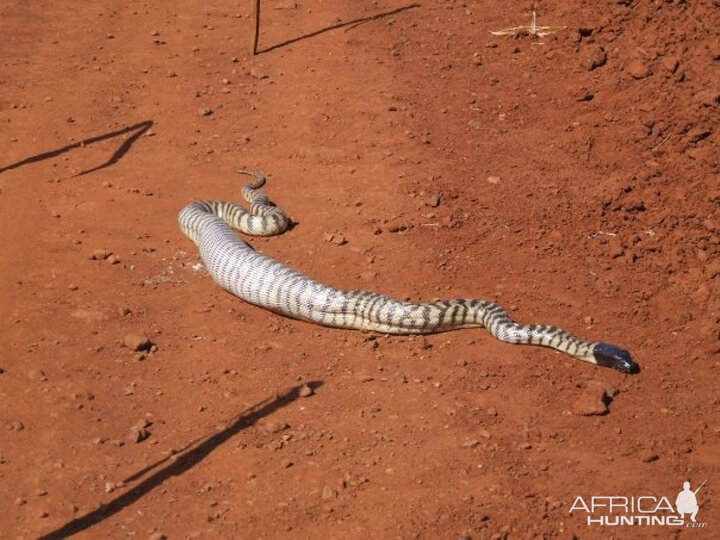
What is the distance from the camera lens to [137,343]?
930 cm

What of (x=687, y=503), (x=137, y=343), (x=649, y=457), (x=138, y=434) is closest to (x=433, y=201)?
(x=137, y=343)

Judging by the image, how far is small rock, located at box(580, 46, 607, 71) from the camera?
13844 mm

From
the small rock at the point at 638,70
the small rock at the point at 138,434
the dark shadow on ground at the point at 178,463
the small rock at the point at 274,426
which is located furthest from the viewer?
the small rock at the point at 638,70

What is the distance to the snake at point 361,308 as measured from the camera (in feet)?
31.1

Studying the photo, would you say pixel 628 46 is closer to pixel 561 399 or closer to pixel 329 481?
pixel 561 399

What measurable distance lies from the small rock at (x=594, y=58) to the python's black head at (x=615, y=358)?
5927mm

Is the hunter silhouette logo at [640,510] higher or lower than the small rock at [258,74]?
lower

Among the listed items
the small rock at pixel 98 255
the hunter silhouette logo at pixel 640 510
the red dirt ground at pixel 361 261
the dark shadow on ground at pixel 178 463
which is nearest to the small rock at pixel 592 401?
the red dirt ground at pixel 361 261

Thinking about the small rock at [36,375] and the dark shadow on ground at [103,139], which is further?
the dark shadow on ground at [103,139]

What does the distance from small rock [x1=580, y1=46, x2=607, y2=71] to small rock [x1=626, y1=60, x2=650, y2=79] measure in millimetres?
528

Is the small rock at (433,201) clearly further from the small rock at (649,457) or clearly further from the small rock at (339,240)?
the small rock at (649,457)

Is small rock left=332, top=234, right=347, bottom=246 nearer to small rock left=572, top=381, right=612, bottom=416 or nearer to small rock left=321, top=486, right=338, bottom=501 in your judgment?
small rock left=572, top=381, right=612, bottom=416

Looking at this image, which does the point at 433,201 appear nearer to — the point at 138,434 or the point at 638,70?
→ the point at 638,70

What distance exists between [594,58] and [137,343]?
802 centimetres
